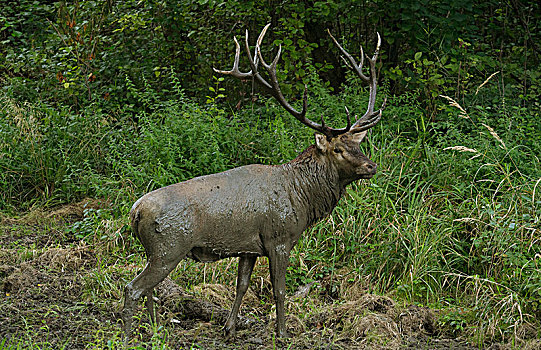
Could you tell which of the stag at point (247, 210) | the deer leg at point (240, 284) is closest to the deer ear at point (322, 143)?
the stag at point (247, 210)

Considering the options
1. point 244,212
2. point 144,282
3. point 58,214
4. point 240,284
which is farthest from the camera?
point 58,214

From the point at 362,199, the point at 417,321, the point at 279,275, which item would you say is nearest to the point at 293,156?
the point at 362,199

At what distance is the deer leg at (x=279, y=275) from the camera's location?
4.91m

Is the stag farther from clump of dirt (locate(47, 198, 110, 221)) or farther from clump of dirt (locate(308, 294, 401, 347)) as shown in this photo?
clump of dirt (locate(47, 198, 110, 221))

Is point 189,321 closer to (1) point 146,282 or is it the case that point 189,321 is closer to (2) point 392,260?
(1) point 146,282

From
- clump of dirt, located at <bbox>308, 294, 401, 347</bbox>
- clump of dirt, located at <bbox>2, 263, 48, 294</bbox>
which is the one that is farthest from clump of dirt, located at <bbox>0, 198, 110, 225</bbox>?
clump of dirt, located at <bbox>308, 294, 401, 347</bbox>

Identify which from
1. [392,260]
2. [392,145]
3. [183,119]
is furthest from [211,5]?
[392,260]

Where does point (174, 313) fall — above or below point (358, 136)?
below

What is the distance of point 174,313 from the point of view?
5562 millimetres

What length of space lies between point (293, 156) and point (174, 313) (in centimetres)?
260

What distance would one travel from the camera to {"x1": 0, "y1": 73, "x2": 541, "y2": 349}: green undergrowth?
584 centimetres

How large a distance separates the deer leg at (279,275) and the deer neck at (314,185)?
36 centimetres

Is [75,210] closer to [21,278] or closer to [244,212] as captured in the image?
[21,278]

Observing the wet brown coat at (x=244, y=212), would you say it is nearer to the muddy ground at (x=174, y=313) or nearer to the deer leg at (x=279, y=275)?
the deer leg at (x=279, y=275)
